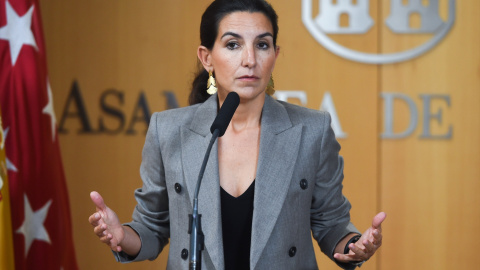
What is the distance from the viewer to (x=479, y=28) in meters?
3.91

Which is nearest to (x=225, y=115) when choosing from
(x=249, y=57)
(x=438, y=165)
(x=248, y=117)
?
(x=249, y=57)

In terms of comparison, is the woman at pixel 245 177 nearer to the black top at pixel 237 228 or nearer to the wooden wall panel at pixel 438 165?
the black top at pixel 237 228

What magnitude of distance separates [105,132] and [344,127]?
148 centimetres

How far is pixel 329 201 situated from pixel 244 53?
1.68 ft

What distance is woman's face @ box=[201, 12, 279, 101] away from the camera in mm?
1873

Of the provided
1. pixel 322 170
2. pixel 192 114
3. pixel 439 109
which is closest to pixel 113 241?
pixel 192 114

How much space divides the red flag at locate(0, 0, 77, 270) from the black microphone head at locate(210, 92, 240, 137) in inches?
59.0

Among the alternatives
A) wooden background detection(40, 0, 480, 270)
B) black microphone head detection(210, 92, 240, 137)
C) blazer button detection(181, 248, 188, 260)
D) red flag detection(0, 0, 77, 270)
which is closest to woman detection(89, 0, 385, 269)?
blazer button detection(181, 248, 188, 260)

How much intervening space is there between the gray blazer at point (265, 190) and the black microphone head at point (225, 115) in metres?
0.38

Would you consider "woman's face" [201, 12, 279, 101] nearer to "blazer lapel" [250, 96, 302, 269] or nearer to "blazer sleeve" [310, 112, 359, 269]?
"blazer lapel" [250, 96, 302, 269]

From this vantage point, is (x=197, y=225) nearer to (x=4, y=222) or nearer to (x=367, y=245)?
(x=367, y=245)

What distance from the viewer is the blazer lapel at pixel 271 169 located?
1.81 meters

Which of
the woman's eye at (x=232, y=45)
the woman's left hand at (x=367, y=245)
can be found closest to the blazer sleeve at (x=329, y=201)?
the woman's left hand at (x=367, y=245)

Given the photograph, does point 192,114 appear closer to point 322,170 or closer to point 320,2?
point 322,170
